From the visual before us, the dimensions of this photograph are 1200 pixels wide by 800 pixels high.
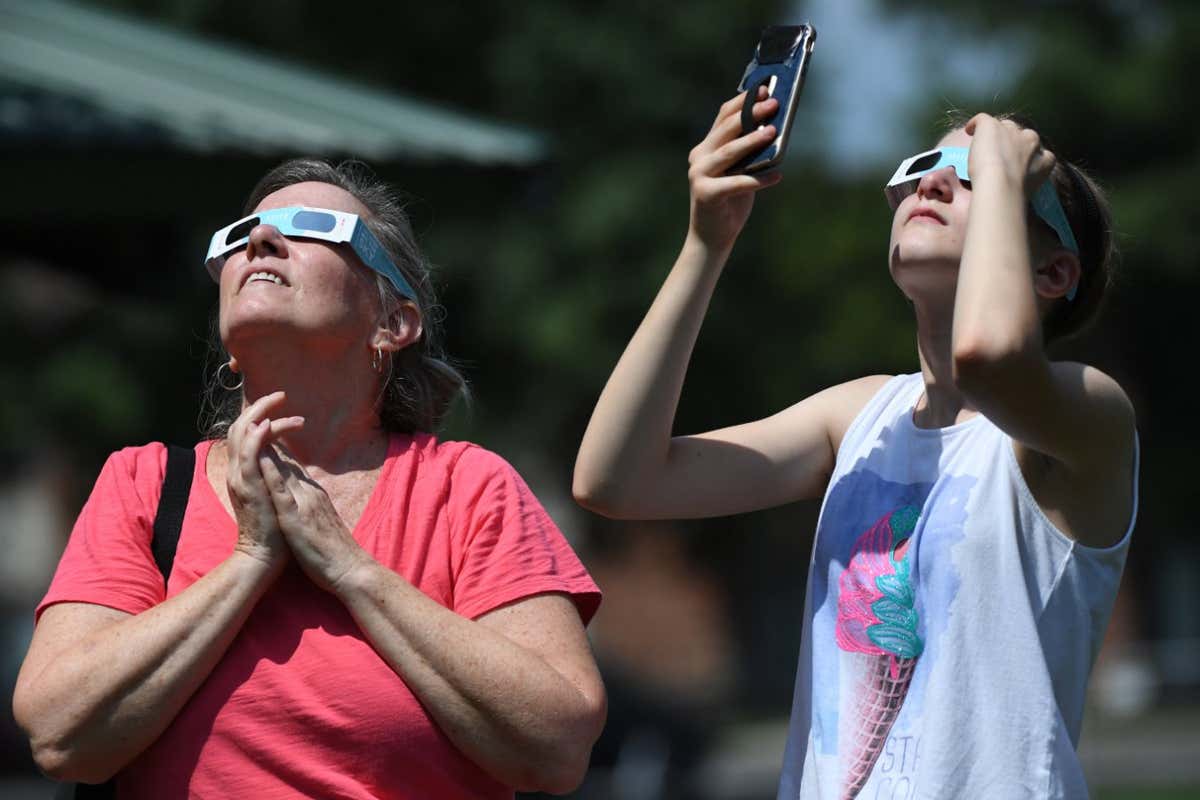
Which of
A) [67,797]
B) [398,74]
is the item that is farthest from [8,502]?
[67,797]

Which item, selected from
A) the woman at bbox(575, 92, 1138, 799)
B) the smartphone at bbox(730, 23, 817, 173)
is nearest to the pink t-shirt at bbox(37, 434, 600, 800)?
the woman at bbox(575, 92, 1138, 799)

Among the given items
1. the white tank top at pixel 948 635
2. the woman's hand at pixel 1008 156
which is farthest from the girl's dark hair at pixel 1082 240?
the white tank top at pixel 948 635

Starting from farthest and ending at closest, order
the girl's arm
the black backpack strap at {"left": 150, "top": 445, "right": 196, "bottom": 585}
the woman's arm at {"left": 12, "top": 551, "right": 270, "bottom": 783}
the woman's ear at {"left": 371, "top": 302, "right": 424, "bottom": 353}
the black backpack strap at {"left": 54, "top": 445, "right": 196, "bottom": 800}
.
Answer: the woman's ear at {"left": 371, "top": 302, "right": 424, "bottom": 353} < the black backpack strap at {"left": 150, "top": 445, "right": 196, "bottom": 585} < the black backpack strap at {"left": 54, "top": 445, "right": 196, "bottom": 800} < the woman's arm at {"left": 12, "top": 551, "right": 270, "bottom": 783} < the girl's arm

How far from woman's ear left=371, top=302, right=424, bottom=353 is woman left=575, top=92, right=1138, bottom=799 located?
1.20 feet

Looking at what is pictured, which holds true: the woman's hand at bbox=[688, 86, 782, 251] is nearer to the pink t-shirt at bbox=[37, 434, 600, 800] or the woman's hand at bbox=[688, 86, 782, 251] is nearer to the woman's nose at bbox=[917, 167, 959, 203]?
the woman's nose at bbox=[917, 167, 959, 203]

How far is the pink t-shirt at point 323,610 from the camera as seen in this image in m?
2.55

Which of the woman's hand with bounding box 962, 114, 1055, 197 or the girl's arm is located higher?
the woman's hand with bounding box 962, 114, 1055, 197

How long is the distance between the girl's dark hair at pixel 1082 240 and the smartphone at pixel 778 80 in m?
0.34

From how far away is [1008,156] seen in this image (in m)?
2.54

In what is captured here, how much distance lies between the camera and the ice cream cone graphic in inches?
101

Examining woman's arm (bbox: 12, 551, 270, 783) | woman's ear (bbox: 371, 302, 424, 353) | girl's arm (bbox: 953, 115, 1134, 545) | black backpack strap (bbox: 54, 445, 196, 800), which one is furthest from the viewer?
woman's ear (bbox: 371, 302, 424, 353)

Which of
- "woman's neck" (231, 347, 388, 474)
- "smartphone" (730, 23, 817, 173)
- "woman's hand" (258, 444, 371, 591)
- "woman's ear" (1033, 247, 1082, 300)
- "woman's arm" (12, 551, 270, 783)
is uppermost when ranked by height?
"smartphone" (730, 23, 817, 173)

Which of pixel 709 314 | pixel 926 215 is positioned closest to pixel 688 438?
pixel 926 215

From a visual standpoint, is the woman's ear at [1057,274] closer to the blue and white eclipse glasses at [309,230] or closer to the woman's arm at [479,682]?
the woman's arm at [479,682]
